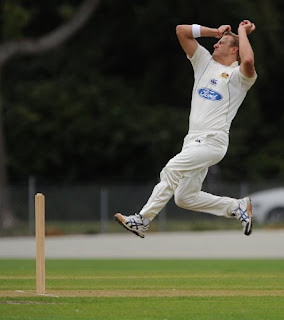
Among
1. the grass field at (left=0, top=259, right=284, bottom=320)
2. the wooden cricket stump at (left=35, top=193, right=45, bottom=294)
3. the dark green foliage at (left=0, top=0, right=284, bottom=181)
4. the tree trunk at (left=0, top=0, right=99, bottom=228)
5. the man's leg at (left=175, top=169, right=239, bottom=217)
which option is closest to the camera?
the grass field at (left=0, top=259, right=284, bottom=320)

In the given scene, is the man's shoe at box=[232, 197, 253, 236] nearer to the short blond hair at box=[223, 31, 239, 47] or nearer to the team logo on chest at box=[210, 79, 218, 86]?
the team logo on chest at box=[210, 79, 218, 86]

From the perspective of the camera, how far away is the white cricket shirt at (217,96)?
1269 centimetres

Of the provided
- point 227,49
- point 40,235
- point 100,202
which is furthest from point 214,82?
point 100,202

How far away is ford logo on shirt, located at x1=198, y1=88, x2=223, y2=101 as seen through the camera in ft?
41.8

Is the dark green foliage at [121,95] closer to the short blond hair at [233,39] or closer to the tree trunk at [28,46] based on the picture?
the tree trunk at [28,46]

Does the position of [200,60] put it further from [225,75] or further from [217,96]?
[217,96]

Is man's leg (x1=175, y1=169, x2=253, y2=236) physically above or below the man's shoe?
above

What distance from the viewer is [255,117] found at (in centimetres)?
4172

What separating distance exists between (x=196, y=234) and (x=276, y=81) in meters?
14.7

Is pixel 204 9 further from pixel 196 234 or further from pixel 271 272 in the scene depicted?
pixel 271 272

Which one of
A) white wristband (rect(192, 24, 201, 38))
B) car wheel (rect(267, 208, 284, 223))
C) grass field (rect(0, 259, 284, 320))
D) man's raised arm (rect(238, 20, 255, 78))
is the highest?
white wristband (rect(192, 24, 201, 38))

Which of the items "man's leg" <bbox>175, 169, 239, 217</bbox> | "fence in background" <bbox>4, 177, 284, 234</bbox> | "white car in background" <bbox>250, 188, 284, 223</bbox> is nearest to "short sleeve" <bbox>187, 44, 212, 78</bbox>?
"man's leg" <bbox>175, 169, 239, 217</bbox>

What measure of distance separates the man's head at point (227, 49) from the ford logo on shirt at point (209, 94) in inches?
19.2

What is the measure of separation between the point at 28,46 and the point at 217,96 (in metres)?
24.9
